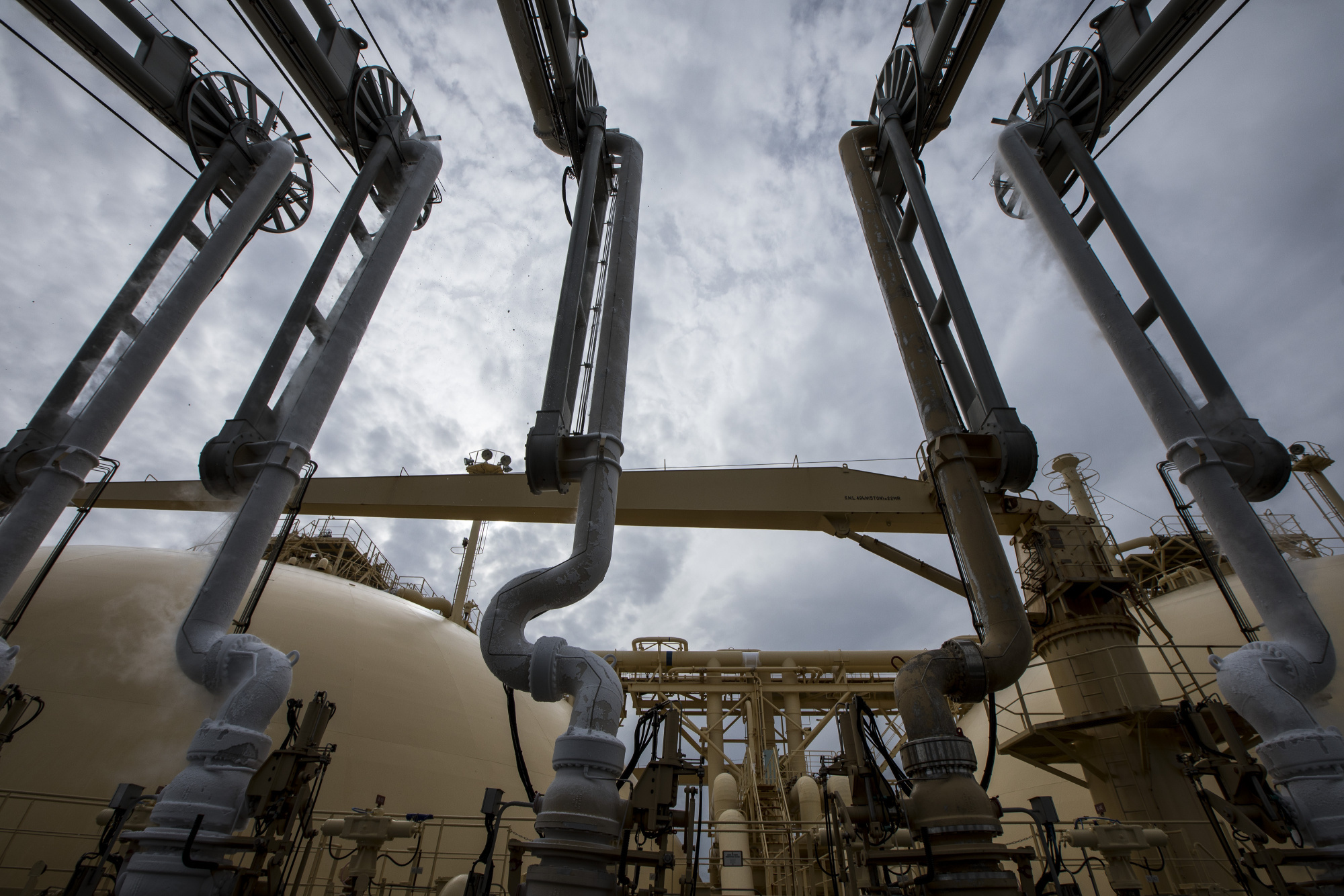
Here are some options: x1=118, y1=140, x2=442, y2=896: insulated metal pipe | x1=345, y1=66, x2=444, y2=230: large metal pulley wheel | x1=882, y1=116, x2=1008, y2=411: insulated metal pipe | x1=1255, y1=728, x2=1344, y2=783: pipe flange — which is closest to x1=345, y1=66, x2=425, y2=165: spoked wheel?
x1=345, y1=66, x2=444, y2=230: large metal pulley wheel

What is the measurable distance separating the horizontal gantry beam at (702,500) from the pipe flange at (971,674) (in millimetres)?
4725

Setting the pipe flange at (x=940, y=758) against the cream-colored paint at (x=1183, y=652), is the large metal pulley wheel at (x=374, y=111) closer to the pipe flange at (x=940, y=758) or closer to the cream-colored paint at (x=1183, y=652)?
the pipe flange at (x=940, y=758)

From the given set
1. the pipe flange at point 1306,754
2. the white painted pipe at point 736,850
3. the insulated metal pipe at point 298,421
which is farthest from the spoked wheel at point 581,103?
the white painted pipe at point 736,850

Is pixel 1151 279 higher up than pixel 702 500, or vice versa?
pixel 1151 279

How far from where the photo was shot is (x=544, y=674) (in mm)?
4410

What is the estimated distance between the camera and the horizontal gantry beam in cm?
945

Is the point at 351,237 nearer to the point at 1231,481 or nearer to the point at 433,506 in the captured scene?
the point at 433,506

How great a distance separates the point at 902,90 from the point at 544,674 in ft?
29.4

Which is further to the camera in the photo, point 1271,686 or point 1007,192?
point 1007,192

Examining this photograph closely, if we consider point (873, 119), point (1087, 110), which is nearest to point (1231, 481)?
point (1087, 110)

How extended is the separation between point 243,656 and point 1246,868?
7324 mm

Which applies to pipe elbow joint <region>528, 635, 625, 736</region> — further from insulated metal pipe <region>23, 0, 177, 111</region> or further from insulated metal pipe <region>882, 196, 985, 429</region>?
insulated metal pipe <region>23, 0, 177, 111</region>

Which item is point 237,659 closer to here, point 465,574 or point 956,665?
point 956,665

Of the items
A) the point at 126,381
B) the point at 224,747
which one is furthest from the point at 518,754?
the point at 126,381
